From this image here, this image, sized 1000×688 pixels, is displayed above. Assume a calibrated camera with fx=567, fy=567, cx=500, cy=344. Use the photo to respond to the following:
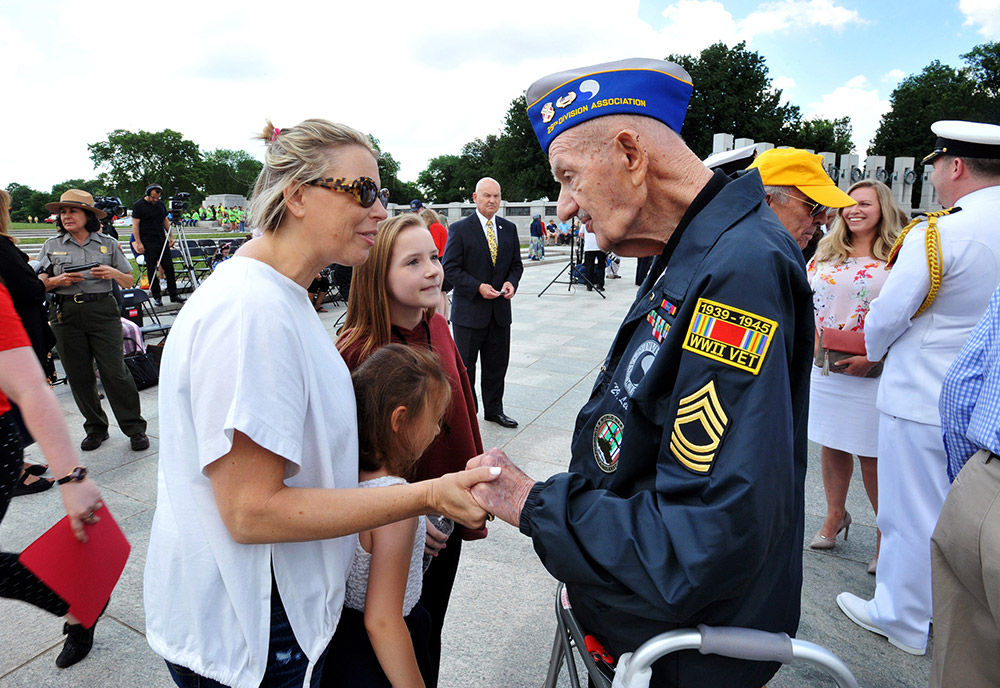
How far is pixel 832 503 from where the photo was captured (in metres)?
3.45

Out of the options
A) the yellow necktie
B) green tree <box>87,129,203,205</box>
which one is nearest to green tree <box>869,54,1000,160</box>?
the yellow necktie

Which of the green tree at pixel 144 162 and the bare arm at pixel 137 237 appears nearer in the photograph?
the bare arm at pixel 137 237

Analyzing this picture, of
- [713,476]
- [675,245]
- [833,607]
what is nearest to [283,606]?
[713,476]

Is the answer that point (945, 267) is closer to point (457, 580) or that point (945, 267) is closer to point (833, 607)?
point (833, 607)

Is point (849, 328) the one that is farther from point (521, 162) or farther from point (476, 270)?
point (521, 162)

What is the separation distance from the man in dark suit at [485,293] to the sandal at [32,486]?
11.0 ft

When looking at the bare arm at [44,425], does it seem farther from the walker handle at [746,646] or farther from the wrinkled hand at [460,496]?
the walker handle at [746,646]

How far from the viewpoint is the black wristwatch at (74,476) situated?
1938 millimetres

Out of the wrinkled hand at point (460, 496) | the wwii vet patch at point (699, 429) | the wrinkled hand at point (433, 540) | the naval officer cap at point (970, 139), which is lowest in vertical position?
the wrinkled hand at point (433, 540)

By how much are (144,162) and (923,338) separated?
310 feet

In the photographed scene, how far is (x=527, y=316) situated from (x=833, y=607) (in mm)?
8523

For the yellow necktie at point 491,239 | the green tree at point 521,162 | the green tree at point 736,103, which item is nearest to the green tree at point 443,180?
A: the green tree at point 521,162

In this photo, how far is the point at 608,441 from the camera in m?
1.25

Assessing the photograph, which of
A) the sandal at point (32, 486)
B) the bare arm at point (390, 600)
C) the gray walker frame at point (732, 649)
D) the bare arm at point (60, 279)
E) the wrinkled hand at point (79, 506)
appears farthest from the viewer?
the bare arm at point (60, 279)
